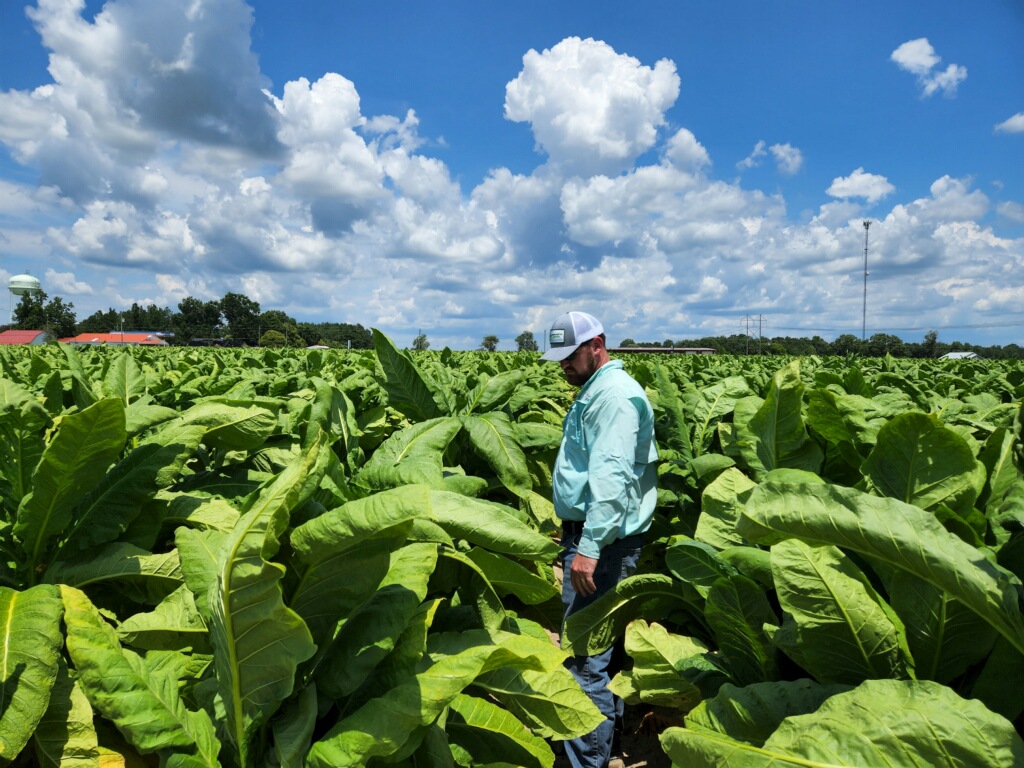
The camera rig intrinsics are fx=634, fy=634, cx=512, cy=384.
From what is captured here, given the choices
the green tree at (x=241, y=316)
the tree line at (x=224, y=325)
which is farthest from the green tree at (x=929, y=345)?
the green tree at (x=241, y=316)

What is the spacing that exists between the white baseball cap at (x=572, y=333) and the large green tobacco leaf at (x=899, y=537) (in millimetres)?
2399

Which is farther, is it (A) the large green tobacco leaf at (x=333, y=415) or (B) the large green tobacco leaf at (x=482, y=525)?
(A) the large green tobacco leaf at (x=333, y=415)

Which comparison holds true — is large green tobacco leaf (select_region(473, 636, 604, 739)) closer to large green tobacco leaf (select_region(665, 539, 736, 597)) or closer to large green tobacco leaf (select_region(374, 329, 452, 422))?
large green tobacco leaf (select_region(665, 539, 736, 597))

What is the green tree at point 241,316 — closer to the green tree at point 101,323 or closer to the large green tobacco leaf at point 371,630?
the green tree at point 101,323

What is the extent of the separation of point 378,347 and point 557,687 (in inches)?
92.4

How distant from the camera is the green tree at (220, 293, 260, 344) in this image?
116938 mm

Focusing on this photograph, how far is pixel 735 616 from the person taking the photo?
2016 mm

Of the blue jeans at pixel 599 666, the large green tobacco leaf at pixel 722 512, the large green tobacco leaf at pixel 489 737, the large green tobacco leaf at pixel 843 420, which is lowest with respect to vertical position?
the blue jeans at pixel 599 666

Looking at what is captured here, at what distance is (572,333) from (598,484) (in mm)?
986

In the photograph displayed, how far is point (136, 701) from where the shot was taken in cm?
128

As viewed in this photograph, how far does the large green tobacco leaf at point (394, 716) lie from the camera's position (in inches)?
48.8

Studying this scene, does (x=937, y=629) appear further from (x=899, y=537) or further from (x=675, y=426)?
(x=675, y=426)

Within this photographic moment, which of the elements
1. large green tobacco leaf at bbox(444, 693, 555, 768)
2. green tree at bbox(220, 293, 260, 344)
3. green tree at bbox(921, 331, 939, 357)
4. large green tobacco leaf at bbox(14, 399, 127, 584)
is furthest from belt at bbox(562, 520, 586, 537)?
green tree at bbox(220, 293, 260, 344)

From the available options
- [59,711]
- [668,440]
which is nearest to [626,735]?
[668,440]
